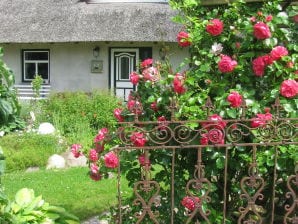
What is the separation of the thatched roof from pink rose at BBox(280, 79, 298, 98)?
40.9 feet

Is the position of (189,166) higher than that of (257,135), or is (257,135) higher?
(257,135)

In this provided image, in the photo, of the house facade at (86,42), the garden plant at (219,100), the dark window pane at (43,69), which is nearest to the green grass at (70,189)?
the garden plant at (219,100)

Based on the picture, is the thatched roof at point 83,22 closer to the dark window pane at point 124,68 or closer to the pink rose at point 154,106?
the dark window pane at point 124,68

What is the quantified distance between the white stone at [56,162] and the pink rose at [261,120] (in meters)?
6.09

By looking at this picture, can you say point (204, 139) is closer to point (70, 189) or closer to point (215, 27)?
point (215, 27)

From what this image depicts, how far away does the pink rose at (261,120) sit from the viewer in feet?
11.3

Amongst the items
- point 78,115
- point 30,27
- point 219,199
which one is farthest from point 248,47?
point 30,27

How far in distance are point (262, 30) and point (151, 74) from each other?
88 centimetres

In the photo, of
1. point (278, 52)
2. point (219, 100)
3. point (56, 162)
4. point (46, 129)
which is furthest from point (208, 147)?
point (46, 129)

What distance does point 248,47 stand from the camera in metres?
3.83

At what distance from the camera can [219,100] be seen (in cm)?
367

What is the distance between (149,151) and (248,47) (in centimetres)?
112

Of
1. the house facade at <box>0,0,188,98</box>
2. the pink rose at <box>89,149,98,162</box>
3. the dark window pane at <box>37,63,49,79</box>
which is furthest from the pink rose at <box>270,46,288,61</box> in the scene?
the dark window pane at <box>37,63,49,79</box>

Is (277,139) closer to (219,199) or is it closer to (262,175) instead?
(262,175)
